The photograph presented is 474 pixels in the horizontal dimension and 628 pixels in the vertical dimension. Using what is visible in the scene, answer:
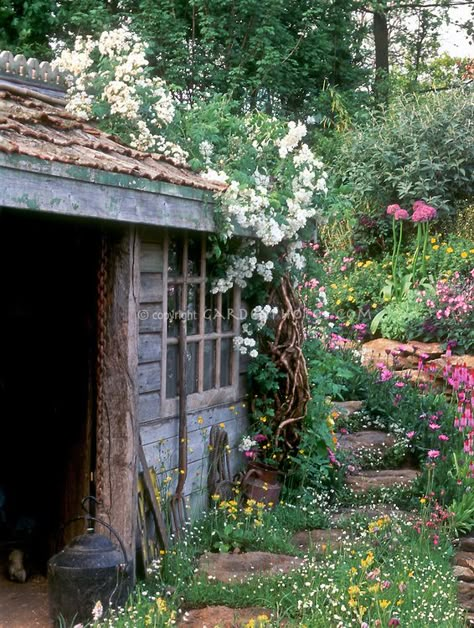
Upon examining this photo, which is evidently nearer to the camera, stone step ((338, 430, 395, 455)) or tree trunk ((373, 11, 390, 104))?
stone step ((338, 430, 395, 455))

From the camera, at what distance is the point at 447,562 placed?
5980 millimetres

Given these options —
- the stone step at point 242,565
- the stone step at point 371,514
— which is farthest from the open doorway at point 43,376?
the stone step at point 371,514

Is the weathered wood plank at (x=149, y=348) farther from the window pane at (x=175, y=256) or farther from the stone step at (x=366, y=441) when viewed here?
the stone step at (x=366, y=441)

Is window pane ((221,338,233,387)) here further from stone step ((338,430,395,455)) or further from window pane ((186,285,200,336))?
stone step ((338,430,395,455))

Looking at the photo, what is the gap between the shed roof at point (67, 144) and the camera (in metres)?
4.50

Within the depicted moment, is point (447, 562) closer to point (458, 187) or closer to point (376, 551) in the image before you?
point (376, 551)

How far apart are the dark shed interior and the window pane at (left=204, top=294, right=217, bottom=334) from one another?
3.78 ft

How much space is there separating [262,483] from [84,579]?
→ 2390 millimetres

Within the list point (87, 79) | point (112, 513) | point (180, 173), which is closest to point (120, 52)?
point (87, 79)

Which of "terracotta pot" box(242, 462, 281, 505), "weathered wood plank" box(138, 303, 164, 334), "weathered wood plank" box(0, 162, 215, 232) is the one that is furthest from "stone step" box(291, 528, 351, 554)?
"weathered wood plank" box(0, 162, 215, 232)

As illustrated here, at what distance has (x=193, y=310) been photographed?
6.55 m

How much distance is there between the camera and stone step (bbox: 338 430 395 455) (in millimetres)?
A: 8508

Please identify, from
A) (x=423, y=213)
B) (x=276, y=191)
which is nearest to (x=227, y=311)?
(x=276, y=191)

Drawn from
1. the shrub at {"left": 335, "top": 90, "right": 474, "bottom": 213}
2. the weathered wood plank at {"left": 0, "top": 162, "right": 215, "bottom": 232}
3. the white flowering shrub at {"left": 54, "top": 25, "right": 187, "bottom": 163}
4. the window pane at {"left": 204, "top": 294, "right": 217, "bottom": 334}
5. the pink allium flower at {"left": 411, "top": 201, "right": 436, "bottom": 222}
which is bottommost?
the window pane at {"left": 204, "top": 294, "right": 217, "bottom": 334}
